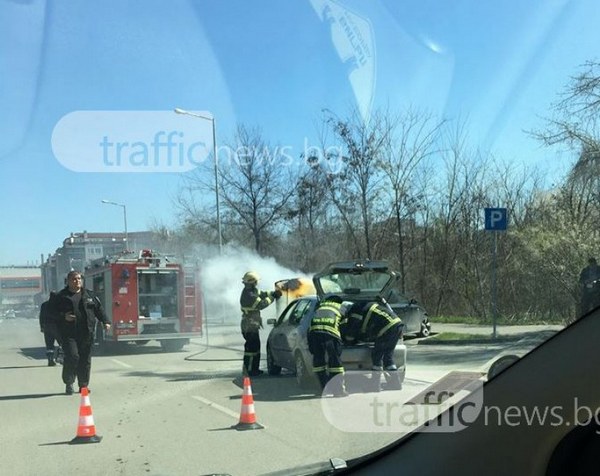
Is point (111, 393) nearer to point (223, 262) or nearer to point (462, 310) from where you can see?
point (462, 310)

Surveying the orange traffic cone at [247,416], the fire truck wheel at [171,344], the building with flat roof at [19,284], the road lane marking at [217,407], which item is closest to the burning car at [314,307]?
the orange traffic cone at [247,416]

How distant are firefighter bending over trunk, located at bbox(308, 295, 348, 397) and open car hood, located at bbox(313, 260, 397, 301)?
0.11 meters

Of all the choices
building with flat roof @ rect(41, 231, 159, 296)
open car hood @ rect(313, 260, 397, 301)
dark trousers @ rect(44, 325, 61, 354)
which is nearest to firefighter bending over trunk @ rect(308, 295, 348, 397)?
open car hood @ rect(313, 260, 397, 301)

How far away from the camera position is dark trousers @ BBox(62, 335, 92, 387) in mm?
5371

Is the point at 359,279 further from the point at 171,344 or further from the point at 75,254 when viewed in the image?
the point at 171,344

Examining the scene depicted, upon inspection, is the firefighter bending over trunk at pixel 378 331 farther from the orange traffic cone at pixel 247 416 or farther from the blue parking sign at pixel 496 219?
the blue parking sign at pixel 496 219

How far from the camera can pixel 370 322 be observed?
557 cm

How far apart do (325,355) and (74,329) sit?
2236 mm

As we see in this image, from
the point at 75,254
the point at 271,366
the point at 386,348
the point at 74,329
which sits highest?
the point at 75,254

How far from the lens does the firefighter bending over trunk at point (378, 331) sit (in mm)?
5348

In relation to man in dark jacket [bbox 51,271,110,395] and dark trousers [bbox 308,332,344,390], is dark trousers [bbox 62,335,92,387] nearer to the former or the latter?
man in dark jacket [bbox 51,271,110,395]

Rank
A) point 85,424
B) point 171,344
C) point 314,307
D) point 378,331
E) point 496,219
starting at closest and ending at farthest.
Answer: point 496,219, point 85,424, point 378,331, point 314,307, point 171,344

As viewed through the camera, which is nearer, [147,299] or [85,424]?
[85,424]

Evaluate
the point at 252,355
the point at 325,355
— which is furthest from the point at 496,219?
the point at 252,355
